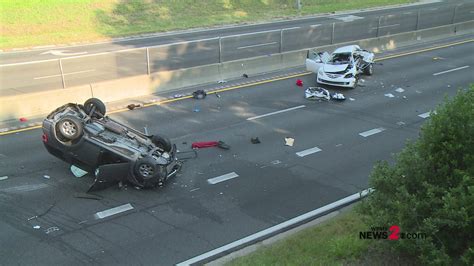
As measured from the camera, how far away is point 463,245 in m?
5.49

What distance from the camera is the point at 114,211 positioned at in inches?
351

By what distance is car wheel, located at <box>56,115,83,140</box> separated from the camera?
9.48 metres

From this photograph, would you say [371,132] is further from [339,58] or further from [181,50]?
[181,50]

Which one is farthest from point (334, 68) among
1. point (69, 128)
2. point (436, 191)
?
point (436, 191)

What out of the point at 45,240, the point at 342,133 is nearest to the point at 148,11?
the point at 342,133

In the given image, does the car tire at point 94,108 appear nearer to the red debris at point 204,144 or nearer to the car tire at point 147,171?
the car tire at point 147,171

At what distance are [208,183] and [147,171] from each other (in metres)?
1.40

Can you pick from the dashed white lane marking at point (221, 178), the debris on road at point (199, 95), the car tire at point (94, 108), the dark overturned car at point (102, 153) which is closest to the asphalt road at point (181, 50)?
the debris on road at point (199, 95)

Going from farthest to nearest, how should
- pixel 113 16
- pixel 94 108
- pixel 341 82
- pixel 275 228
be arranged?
pixel 113 16 → pixel 341 82 → pixel 94 108 → pixel 275 228

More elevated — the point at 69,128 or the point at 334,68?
the point at 69,128

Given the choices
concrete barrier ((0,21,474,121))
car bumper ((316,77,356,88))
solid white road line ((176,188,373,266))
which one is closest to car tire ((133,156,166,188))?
solid white road line ((176,188,373,266))

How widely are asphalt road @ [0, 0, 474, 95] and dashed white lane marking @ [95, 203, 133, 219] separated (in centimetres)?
828

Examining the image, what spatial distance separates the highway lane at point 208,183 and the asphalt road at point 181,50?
3.83 m

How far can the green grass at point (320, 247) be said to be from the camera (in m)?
6.20
